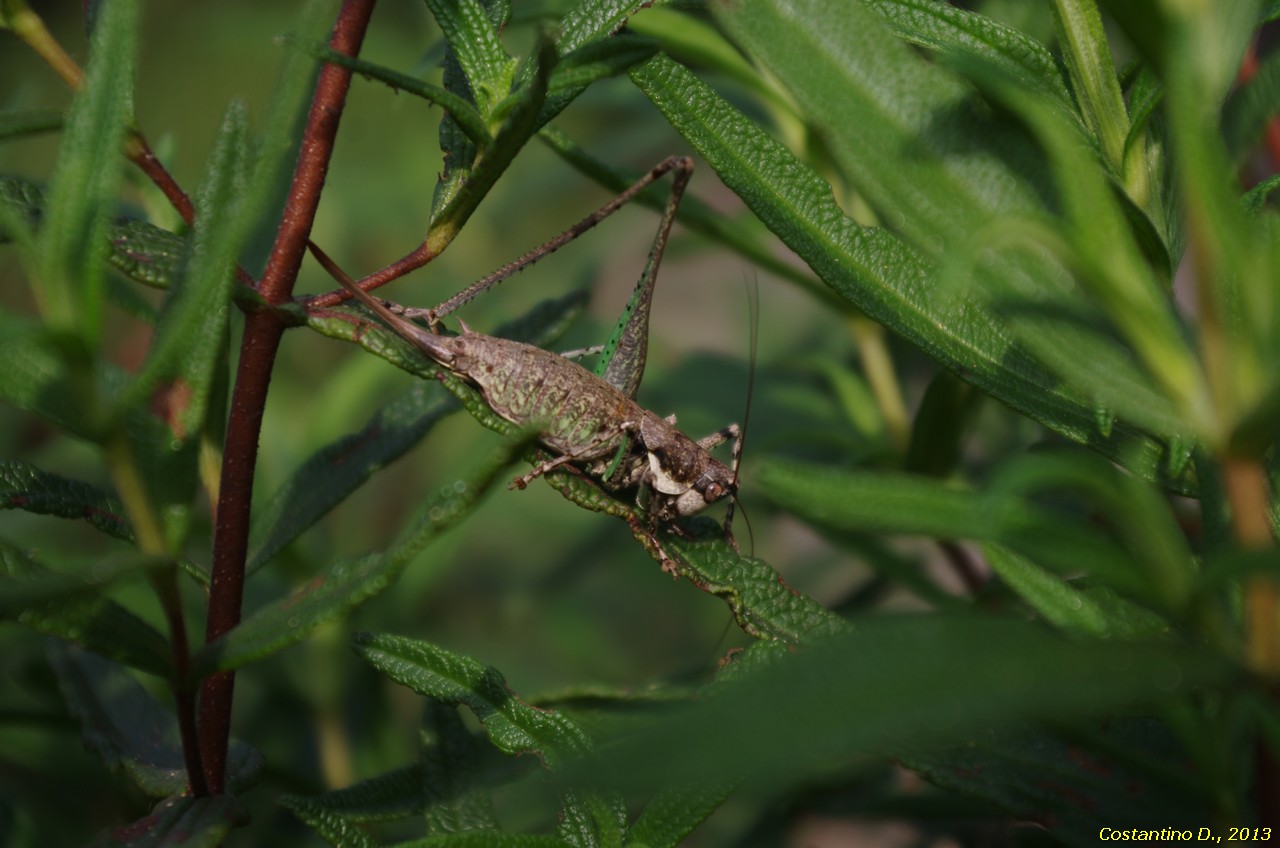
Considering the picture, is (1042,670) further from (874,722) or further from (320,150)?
(320,150)

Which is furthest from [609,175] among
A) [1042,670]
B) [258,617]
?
[1042,670]

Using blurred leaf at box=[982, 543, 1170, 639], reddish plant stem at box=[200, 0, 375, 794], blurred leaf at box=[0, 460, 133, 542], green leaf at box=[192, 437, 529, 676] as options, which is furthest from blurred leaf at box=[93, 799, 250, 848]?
blurred leaf at box=[982, 543, 1170, 639]

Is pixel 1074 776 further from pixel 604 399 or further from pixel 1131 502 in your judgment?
pixel 604 399

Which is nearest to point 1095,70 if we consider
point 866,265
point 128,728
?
point 866,265

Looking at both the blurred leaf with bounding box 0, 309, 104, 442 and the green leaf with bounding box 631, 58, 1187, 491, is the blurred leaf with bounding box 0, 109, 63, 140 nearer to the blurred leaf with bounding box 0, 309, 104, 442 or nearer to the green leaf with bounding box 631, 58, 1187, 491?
the blurred leaf with bounding box 0, 309, 104, 442

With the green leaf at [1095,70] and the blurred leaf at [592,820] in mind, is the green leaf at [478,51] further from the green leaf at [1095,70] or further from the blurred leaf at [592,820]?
the blurred leaf at [592,820]

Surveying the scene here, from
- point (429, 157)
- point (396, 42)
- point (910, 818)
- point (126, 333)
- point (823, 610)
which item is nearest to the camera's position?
point (823, 610)
